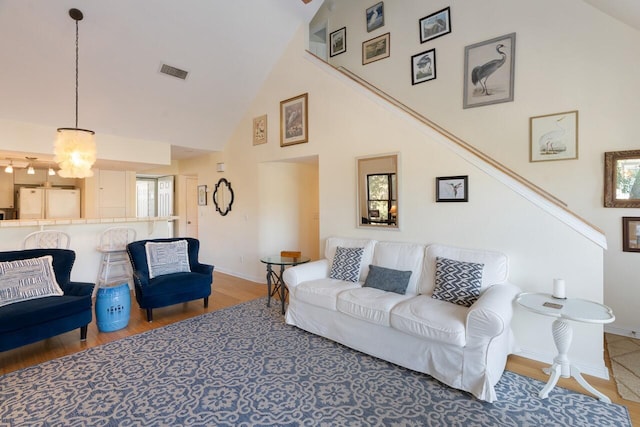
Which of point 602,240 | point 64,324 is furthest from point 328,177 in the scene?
point 64,324

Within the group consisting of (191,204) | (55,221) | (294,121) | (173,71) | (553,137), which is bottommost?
(55,221)

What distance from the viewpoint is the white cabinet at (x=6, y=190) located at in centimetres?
611

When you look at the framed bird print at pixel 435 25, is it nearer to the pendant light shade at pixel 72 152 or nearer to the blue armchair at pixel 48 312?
the pendant light shade at pixel 72 152

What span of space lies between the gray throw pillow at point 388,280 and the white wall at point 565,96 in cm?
193

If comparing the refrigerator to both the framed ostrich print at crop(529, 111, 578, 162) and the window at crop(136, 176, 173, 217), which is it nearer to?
the window at crop(136, 176, 173, 217)

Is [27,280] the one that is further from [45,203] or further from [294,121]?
[45,203]

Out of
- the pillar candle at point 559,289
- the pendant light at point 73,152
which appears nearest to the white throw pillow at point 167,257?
the pendant light at point 73,152

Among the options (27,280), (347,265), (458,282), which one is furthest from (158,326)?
(458,282)

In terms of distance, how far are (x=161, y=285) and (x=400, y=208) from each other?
9.61 ft

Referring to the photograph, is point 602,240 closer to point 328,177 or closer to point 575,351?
point 575,351

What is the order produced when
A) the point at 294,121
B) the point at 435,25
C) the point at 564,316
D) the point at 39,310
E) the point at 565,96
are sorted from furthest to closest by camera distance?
the point at 294,121
the point at 435,25
the point at 565,96
the point at 39,310
the point at 564,316

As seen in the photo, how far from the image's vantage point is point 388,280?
314cm

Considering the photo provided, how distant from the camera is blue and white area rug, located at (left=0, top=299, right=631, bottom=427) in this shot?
1.96 m

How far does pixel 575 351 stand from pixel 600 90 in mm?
2571
